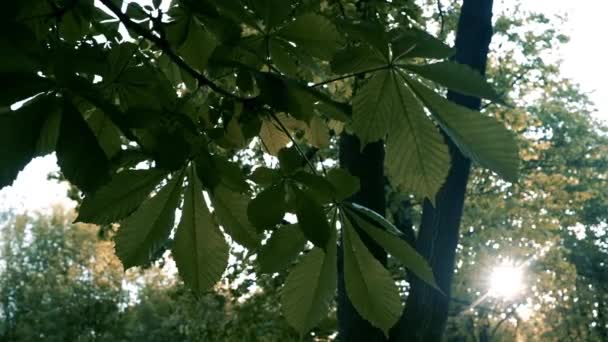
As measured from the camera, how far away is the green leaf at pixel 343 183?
1.17 m

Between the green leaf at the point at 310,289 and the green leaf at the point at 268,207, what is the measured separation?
0.54 feet

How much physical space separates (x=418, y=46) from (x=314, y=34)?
25cm

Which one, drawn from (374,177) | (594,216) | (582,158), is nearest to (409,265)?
(374,177)

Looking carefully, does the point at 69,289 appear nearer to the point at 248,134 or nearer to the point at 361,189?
the point at 361,189

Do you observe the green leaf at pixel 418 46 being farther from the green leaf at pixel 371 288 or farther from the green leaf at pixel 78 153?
the green leaf at pixel 78 153

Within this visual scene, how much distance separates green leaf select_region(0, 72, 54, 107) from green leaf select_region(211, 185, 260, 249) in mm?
477

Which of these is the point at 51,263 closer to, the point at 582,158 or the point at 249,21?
the point at 582,158

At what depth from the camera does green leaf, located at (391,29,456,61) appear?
0.99 metres

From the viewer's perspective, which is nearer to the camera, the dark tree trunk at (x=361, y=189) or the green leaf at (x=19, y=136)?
the green leaf at (x=19, y=136)

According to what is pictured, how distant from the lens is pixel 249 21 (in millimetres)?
1163

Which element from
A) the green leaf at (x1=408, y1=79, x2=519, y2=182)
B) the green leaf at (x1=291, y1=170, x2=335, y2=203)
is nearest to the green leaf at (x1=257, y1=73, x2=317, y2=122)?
the green leaf at (x1=291, y1=170, x2=335, y2=203)

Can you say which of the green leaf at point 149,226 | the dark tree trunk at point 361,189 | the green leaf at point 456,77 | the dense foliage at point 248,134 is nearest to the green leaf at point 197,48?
the dense foliage at point 248,134

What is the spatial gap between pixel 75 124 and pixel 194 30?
63cm

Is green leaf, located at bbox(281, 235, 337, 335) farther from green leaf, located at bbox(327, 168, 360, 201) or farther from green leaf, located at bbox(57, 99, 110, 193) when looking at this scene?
green leaf, located at bbox(57, 99, 110, 193)
